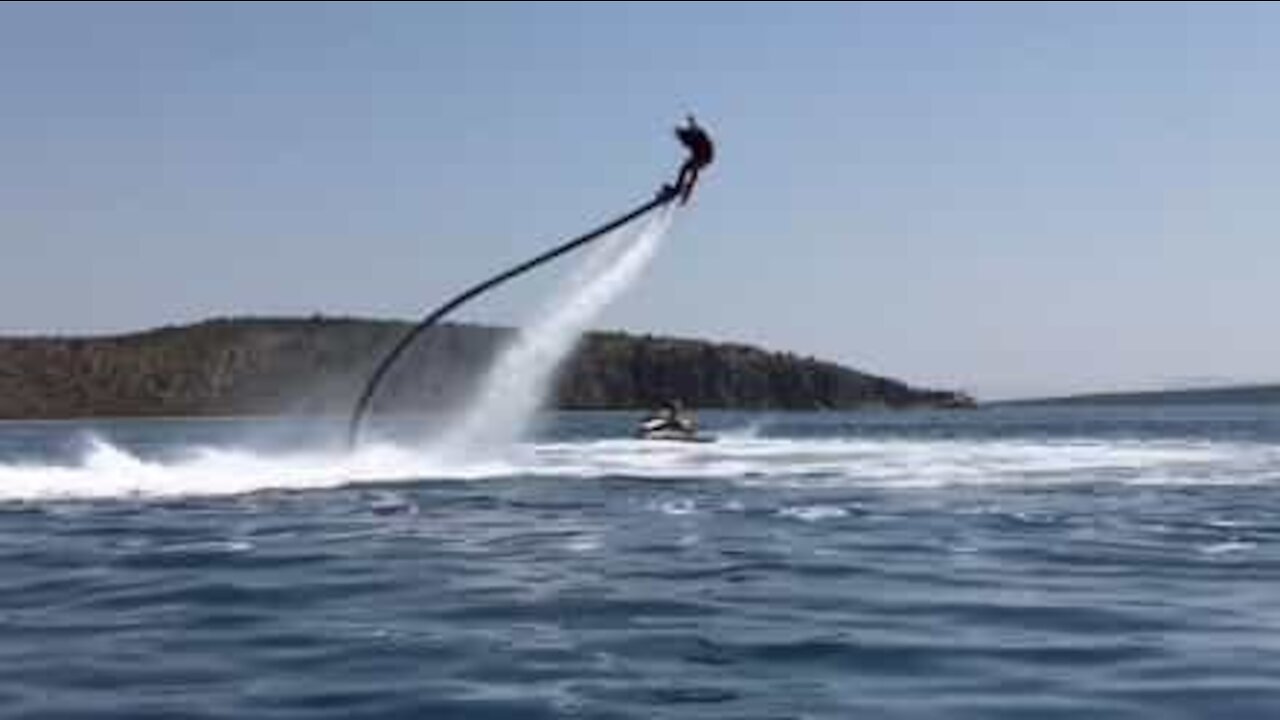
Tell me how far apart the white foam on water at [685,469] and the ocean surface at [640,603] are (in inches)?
120

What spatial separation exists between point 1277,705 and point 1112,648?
313cm

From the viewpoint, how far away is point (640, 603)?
2345cm

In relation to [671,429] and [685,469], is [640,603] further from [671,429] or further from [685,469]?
[671,429]

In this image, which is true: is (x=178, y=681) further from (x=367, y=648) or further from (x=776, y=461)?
(x=776, y=461)

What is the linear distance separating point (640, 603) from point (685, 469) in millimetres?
41833

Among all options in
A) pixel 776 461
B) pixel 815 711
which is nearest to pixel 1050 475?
pixel 776 461

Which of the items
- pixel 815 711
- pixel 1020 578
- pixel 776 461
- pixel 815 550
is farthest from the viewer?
pixel 776 461

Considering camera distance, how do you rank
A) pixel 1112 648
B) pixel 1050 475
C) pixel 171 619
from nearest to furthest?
A: pixel 1112 648 < pixel 171 619 < pixel 1050 475

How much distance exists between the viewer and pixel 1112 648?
63.8 ft

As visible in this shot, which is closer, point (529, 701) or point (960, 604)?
point (529, 701)

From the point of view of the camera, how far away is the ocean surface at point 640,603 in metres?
17.0

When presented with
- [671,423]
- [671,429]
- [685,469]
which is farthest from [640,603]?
[671,423]

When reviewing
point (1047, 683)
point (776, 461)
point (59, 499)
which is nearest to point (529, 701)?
point (1047, 683)

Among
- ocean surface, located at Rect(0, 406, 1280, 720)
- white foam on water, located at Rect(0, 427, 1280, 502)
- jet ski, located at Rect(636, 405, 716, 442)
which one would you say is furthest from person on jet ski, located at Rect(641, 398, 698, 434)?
ocean surface, located at Rect(0, 406, 1280, 720)
